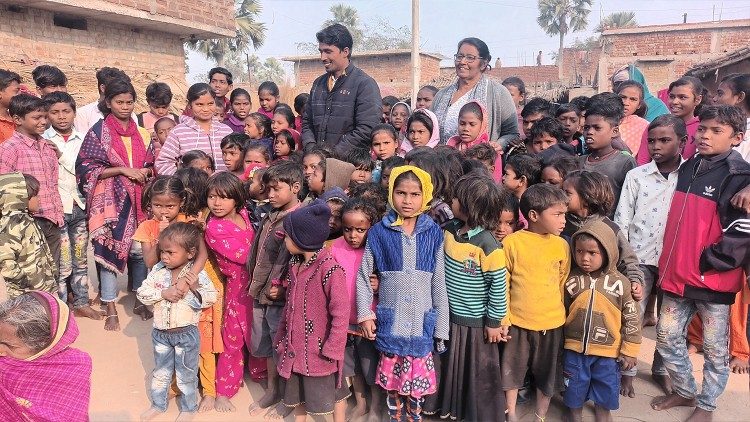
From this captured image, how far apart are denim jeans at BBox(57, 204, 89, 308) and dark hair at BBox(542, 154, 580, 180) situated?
404 centimetres

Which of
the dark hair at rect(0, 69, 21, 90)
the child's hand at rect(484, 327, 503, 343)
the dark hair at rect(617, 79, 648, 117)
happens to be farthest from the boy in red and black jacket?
the dark hair at rect(0, 69, 21, 90)

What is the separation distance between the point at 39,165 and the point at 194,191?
1.62 metres

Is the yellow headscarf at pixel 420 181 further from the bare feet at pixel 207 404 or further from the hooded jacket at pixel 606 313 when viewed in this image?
the bare feet at pixel 207 404

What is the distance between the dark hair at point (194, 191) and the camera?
3.20 meters

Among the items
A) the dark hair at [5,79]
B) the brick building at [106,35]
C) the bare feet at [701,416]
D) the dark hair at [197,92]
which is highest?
the brick building at [106,35]

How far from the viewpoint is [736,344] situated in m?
3.08

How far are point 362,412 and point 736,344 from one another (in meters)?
2.44

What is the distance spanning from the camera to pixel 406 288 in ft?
8.49

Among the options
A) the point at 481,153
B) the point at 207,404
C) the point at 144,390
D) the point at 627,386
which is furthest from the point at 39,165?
the point at 627,386

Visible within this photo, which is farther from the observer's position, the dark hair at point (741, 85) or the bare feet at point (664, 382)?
the dark hair at point (741, 85)

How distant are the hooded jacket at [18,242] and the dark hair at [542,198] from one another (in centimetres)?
338

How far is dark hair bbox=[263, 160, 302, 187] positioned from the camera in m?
2.94

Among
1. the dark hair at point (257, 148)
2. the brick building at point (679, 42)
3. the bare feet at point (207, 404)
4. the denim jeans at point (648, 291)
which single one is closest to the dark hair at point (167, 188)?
the dark hair at point (257, 148)

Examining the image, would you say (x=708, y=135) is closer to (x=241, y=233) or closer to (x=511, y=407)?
(x=511, y=407)
